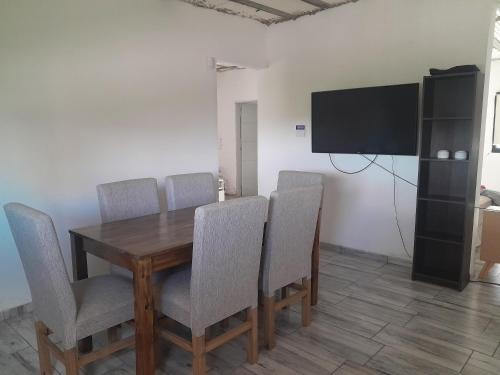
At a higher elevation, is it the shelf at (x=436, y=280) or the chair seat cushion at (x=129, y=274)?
the chair seat cushion at (x=129, y=274)

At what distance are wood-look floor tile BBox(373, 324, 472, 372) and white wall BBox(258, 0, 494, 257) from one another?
56.3 inches

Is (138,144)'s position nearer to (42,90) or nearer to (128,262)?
(42,90)

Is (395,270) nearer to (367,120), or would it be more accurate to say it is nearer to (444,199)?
(444,199)

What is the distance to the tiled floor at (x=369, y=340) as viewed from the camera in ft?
7.32

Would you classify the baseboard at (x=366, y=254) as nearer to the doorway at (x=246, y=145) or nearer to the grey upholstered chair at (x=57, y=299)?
the grey upholstered chair at (x=57, y=299)

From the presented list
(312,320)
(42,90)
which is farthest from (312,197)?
(42,90)

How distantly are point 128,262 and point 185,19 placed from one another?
110 inches

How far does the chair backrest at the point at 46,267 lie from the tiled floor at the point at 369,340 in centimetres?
56

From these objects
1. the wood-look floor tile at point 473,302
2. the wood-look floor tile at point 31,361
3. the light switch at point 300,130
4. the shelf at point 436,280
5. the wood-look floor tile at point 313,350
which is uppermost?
the light switch at point 300,130

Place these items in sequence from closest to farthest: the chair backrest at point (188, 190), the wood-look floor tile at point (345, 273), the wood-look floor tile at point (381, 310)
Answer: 1. the wood-look floor tile at point (381, 310)
2. the chair backrest at point (188, 190)
3. the wood-look floor tile at point (345, 273)

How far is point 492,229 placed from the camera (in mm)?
3336

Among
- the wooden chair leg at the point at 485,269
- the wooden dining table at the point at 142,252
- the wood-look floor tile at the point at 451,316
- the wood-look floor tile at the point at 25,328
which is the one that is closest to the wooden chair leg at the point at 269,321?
the wooden dining table at the point at 142,252

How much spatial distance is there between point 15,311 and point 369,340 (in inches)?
103

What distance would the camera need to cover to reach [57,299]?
1.79 m
